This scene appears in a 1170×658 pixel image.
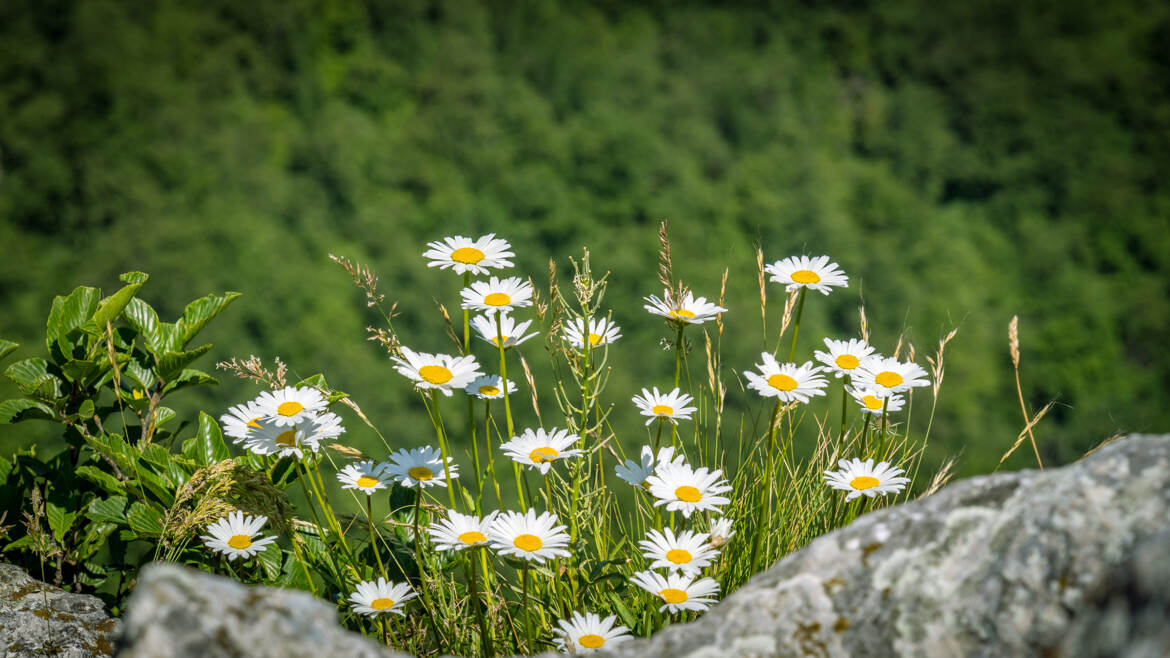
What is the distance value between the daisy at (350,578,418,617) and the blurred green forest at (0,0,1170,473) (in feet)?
11.5

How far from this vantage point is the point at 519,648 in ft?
4.31

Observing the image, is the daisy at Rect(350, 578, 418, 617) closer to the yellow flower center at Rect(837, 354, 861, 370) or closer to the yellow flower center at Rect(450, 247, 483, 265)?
the yellow flower center at Rect(450, 247, 483, 265)

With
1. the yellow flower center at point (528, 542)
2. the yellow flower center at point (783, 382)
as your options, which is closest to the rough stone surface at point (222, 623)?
the yellow flower center at point (528, 542)

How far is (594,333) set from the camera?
4.43 feet

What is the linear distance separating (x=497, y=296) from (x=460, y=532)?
355mm

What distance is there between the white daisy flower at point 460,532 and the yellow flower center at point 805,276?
1.87ft

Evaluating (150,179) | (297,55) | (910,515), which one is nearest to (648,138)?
(297,55)

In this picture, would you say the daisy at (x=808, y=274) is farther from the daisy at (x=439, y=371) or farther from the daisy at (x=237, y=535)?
the daisy at (x=237, y=535)

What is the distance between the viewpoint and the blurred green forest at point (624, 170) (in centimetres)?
504

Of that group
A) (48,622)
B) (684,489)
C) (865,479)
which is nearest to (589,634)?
(684,489)

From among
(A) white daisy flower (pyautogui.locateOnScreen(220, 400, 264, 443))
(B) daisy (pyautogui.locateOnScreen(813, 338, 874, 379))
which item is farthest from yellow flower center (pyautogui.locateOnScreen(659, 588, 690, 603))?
(A) white daisy flower (pyautogui.locateOnScreen(220, 400, 264, 443))

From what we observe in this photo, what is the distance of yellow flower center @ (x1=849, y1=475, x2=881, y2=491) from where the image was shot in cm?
121

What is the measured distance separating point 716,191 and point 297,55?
2.77 meters

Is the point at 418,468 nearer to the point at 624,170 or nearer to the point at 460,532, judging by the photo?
the point at 460,532
